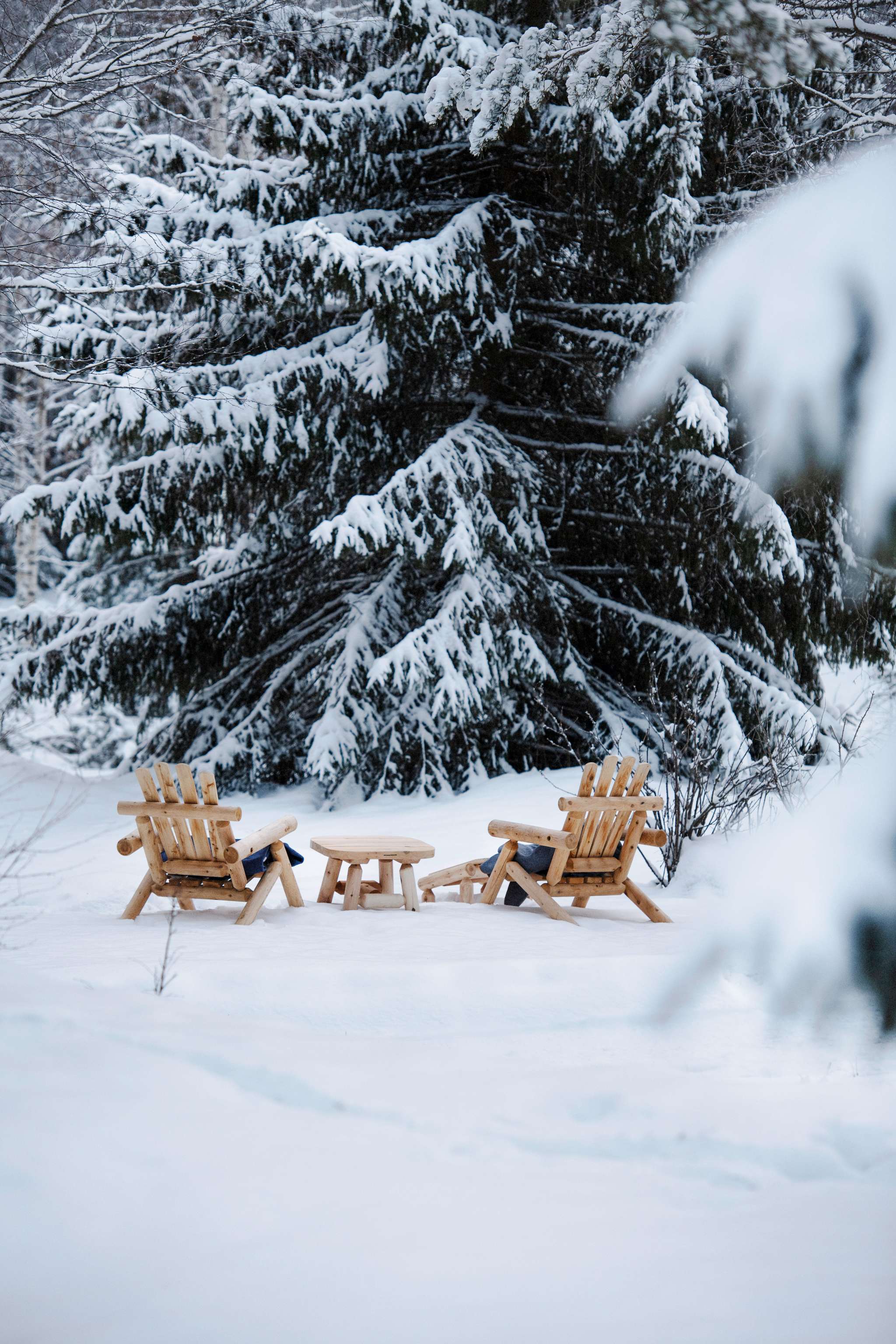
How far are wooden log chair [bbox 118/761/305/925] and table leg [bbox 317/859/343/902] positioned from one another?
30cm

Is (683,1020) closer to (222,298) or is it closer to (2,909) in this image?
(2,909)

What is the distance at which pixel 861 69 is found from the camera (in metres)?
9.26

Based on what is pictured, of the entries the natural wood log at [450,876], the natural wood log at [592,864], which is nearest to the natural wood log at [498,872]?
the natural wood log at [450,876]

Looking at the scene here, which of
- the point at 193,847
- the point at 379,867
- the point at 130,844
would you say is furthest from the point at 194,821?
the point at 379,867

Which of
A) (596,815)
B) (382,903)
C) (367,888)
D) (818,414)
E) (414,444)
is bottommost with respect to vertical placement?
(367,888)

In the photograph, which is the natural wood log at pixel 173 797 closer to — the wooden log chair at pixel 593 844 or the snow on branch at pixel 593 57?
the wooden log chair at pixel 593 844

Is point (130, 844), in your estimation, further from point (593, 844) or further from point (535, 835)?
point (593, 844)

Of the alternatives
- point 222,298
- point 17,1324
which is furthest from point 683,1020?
point 222,298

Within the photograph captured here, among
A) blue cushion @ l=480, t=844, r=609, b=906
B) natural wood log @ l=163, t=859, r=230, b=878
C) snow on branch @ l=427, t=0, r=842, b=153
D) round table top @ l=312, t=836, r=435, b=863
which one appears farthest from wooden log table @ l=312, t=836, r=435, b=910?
snow on branch @ l=427, t=0, r=842, b=153

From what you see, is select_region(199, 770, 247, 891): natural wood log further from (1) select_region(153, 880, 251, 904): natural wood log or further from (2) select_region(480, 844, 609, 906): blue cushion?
(2) select_region(480, 844, 609, 906): blue cushion

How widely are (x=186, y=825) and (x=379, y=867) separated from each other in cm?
116

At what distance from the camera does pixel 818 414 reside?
32.5 inches

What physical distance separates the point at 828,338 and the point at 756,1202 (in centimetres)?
251

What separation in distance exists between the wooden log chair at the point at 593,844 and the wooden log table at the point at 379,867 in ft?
1.44
